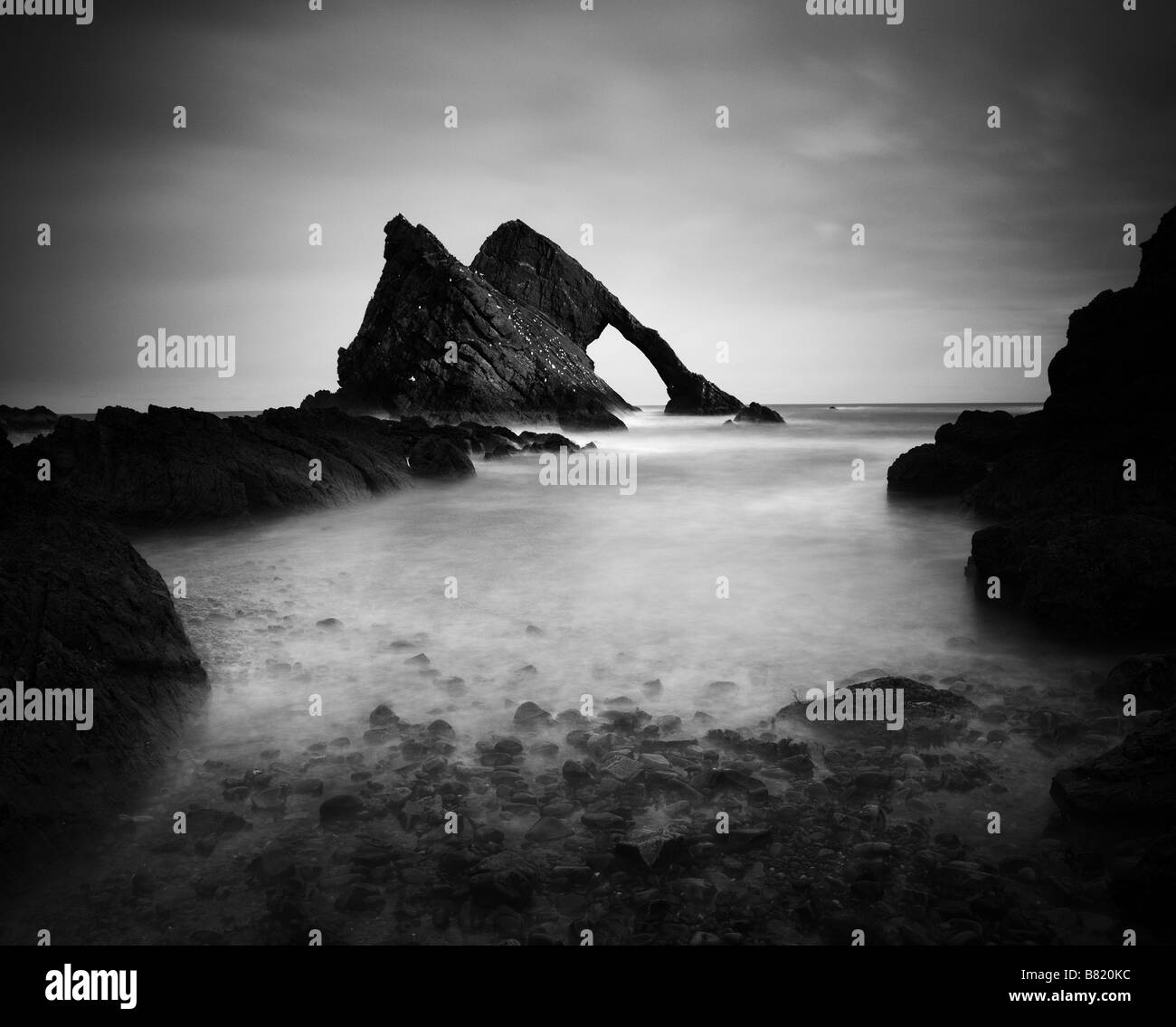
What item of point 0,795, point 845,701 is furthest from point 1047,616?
point 0,795

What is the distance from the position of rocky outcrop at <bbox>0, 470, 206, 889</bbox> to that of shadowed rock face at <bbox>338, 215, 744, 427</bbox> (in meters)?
29.8

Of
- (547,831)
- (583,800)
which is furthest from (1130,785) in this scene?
(547,831)

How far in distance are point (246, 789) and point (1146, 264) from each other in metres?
13.1

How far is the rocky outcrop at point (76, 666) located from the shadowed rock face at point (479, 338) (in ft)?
97.9

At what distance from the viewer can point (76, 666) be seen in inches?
144

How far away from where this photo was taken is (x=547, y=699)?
4.55 m

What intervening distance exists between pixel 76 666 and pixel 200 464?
7.52m

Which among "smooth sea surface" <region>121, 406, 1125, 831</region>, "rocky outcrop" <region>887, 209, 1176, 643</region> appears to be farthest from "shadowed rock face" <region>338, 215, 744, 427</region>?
"rocky outcrop" <region>887, 209, 1176, 643</region>

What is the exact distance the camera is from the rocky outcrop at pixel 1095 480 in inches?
214

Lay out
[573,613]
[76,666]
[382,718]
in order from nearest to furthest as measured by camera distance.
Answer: [76,666], [382,718], [573,613]

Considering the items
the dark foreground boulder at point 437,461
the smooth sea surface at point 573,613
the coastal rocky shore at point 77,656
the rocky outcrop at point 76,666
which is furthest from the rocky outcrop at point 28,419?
the rocky outcrop at point 76,666

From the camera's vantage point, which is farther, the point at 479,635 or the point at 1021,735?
the point at 479,635

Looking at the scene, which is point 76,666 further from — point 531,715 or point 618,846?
point 618,846
